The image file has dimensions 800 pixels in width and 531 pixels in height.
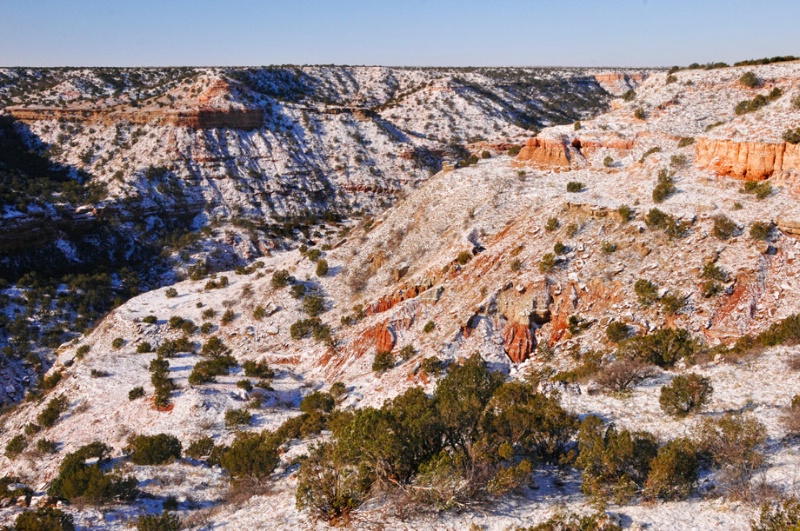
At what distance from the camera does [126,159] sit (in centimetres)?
6156

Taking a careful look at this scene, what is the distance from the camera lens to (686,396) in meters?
13.3

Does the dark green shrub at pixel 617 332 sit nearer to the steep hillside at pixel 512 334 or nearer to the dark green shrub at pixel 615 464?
the steep hillside at pixel 512 334

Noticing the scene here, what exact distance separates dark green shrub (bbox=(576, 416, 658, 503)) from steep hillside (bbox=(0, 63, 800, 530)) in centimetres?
10

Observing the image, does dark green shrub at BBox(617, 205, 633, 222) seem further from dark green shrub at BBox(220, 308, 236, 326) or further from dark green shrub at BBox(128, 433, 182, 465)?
dark green shrub at BBox(220, 308, 236, 326)

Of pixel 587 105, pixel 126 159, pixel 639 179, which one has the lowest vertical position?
pixel 639 179

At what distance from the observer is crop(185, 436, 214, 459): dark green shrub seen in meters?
18.0

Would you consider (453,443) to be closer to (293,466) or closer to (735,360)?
(293,466)

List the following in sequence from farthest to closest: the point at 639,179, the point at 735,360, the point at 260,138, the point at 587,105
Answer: the point at 587,105, the point at 260,138, the point at 639,179, the point at 735,360

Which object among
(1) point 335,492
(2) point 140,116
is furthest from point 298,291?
(2) point 140,116

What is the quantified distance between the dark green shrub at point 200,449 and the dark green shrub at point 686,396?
47.2 feet

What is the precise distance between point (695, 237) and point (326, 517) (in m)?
19.0

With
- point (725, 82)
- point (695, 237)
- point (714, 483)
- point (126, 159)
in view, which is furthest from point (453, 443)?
point (126, 159)

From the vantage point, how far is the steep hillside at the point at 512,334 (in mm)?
11266

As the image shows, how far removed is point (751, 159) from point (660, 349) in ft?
41.7
